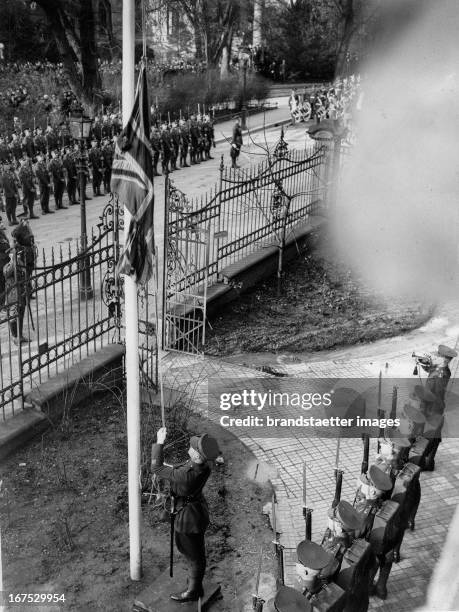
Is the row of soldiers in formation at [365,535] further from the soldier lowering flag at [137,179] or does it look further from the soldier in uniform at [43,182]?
the soldier in uniform at [43,182]

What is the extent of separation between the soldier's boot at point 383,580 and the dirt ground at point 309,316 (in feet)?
16.4

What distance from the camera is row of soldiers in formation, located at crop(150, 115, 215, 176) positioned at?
877 inches

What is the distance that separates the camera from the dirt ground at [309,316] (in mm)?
11070

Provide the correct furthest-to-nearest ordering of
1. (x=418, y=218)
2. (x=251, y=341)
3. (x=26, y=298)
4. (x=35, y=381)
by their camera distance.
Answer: (x=418, y=218)
(x=251, y=341)
(x=35, y=381)
(x=26, y=298)

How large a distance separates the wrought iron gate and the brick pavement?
0.37 metres

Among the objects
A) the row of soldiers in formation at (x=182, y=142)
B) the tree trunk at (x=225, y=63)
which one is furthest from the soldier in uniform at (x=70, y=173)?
the tree trunk at (x=225, y=63)

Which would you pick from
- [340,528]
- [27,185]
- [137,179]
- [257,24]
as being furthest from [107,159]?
[257,24]

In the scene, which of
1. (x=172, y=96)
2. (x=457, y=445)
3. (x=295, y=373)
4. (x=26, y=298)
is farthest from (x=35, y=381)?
(x=172, y=96)

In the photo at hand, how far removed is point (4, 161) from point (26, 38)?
61.2 feet

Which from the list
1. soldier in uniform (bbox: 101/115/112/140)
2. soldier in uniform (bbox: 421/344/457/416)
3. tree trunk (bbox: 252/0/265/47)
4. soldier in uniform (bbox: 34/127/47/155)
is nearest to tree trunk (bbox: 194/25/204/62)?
tree trunk (bbox: 252/0/265/47)

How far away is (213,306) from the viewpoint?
11562 millimetres

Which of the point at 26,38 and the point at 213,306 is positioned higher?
the point at 26,38

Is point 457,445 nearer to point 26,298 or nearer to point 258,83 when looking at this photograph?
point 26,298

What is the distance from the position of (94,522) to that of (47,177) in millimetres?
12242
